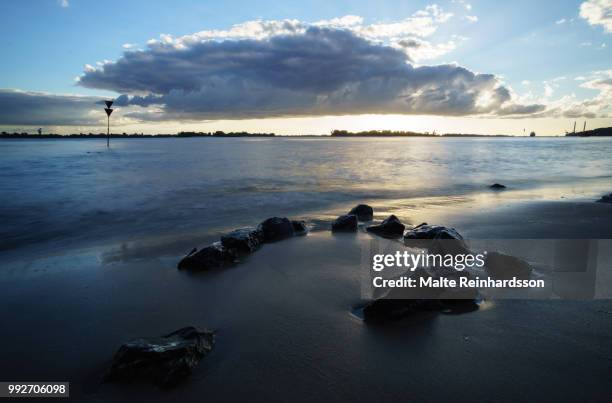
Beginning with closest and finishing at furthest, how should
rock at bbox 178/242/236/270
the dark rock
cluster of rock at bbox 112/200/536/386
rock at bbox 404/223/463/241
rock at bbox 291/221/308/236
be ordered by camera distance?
cluster of rock at bbox 112/200/536/386
the dark rock
rock at bbox 178/242/236/270
rock at bbox 404/223/463/241
rock at bbox 291/221/308/236

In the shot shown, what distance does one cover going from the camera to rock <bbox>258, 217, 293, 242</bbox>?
7797mm

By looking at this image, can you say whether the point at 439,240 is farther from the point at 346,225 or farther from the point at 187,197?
the point at 187,197

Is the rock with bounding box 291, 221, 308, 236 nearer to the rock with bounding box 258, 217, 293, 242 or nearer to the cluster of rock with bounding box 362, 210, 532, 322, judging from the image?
the rock with bounding box 258, 217, 293, 242

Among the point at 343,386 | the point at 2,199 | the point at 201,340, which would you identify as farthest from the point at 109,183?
the point at 343,386

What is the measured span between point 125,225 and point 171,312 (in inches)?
245

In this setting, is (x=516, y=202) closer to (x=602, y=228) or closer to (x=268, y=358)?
(x=602, y=228)

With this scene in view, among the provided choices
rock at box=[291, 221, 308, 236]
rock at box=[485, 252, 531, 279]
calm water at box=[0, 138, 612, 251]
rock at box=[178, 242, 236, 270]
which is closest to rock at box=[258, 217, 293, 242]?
rock at box=[291, 221, 308, 236]

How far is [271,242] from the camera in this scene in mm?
7605

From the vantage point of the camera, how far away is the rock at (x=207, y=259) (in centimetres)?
599

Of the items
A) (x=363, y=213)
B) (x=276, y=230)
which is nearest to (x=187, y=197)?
(x=363, y=213)

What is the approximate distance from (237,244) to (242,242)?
10cm

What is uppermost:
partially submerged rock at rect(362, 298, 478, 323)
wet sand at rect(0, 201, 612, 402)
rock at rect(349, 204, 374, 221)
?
rock at rect(349, 204, 374, 221)

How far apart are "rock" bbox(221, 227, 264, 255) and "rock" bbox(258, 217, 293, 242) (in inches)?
16.7

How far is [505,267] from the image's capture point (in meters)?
5.50
